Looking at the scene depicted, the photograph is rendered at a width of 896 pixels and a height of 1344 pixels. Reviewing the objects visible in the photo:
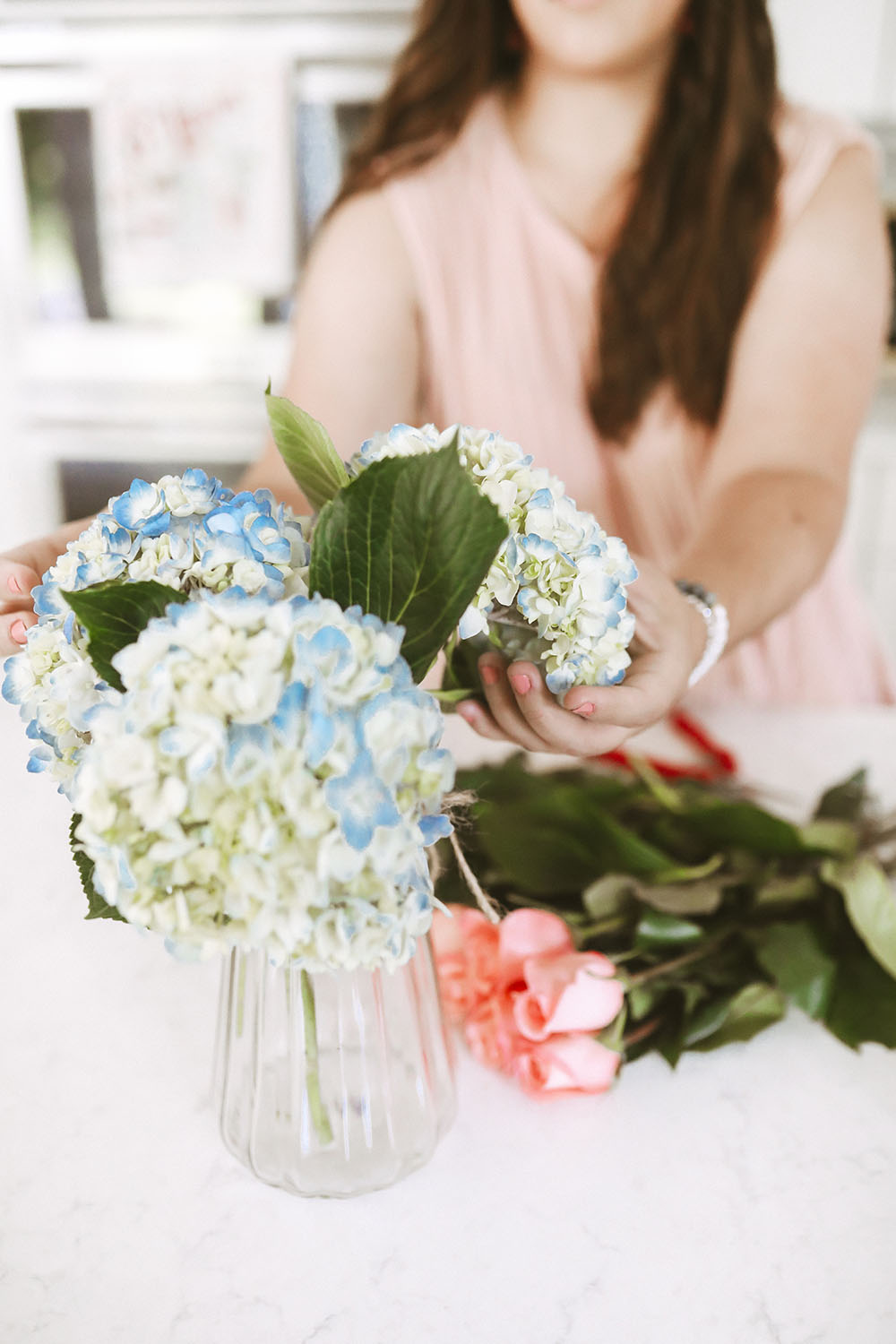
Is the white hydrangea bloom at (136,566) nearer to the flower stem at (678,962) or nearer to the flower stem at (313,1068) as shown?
the flower stem at (313,1068)

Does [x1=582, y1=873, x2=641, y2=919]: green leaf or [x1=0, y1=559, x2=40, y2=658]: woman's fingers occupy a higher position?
[x1=0, y1=559, x2=40, y2=658]: woman's fingers

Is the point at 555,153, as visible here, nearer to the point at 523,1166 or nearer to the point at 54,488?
the point at 523,1166

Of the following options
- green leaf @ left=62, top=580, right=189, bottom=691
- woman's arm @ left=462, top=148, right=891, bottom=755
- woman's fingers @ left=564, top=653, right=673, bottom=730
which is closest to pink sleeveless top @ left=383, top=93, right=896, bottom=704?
woman's arm @ left=462, top=148, right=891, bottom=755

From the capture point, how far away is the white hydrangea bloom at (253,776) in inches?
10.1

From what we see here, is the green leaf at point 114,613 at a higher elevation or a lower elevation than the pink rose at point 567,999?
higher

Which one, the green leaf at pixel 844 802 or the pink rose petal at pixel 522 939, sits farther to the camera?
the green leaf at pixel 844 802

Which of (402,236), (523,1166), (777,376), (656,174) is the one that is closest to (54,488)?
(402,236)

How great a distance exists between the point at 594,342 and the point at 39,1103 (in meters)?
0.98

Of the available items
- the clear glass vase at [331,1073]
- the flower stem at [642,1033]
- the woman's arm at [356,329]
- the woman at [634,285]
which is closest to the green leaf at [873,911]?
the flower stem at [642,1033]

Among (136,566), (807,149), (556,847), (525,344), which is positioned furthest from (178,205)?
(136,566)

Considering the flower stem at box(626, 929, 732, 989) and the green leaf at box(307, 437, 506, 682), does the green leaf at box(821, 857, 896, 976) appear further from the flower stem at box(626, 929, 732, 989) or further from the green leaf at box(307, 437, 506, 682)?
the green leaf at box(307, 437, 506, 682)

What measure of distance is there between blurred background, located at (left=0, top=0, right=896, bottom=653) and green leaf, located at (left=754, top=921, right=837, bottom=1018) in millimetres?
1579

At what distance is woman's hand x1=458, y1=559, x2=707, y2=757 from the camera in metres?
0.40

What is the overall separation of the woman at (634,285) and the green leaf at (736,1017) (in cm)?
37
